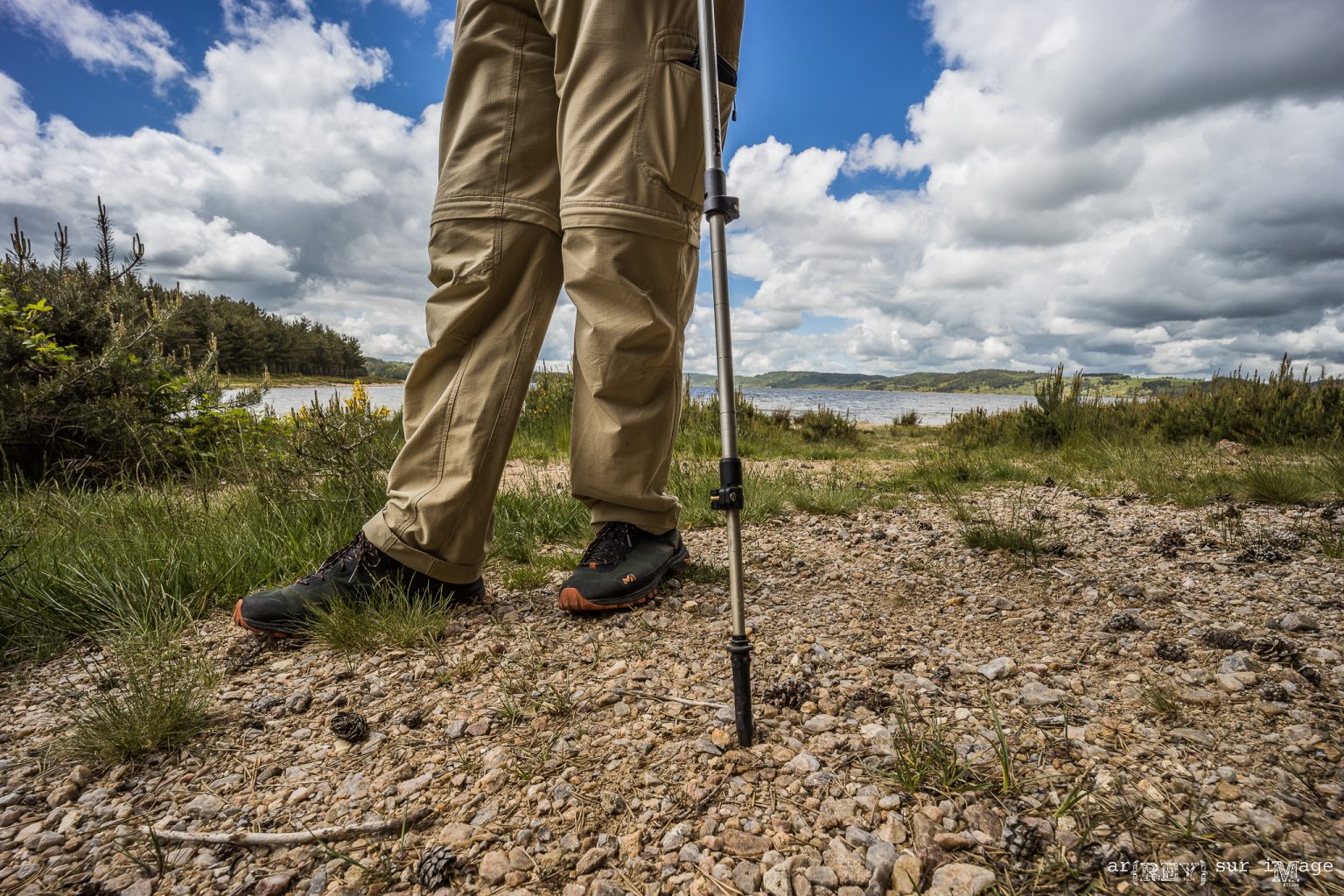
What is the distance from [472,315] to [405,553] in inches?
30.3

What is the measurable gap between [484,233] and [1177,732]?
7.02ft

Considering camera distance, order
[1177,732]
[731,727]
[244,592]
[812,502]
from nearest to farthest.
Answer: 1. [1177,732]
2. [731,727]
3. [244,592]
4. [812,502]

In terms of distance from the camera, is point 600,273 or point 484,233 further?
point 484,233

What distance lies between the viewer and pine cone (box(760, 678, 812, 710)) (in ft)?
4.66

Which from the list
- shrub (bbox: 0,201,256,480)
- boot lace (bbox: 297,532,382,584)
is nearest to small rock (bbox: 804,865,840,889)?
boot lace (bbox: 297,532,382,584)

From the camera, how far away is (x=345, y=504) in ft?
9.84

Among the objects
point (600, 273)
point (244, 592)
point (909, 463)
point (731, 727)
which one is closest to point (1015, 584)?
point (731, 727)

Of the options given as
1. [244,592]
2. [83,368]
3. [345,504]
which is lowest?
[244,592]

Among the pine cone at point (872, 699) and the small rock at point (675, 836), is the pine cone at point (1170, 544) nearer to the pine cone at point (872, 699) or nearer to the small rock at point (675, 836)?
the pine cone at point (872, 699)

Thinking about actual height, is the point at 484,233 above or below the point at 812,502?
above

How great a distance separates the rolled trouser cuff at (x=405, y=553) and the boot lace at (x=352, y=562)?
38mm

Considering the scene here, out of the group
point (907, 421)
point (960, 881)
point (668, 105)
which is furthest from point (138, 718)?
point (907, 421)

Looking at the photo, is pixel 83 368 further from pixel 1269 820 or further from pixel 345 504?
pixel 1269 820

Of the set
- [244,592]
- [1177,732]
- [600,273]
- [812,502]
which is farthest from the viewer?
[812,502]
